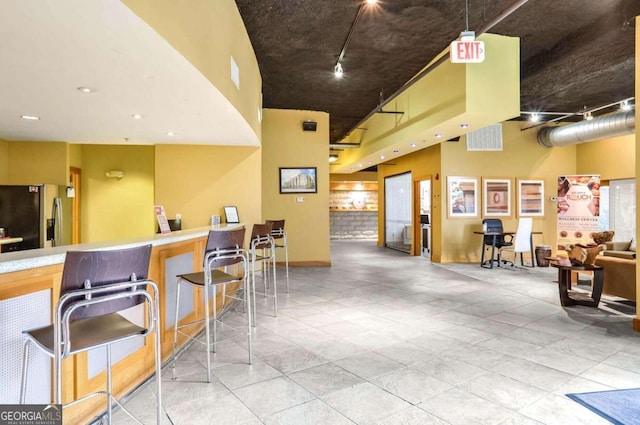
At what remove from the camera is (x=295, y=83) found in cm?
678

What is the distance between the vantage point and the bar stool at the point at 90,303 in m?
1.49

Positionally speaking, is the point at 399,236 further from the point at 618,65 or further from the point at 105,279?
the point at 105,279

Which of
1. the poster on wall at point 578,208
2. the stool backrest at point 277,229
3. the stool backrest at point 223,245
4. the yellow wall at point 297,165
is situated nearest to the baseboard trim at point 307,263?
the yellow wall at point 297,165

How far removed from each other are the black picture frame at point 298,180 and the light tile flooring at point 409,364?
307 centimetres

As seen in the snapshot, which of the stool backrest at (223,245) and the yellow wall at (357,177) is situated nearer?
the stool backrest at (223,245)

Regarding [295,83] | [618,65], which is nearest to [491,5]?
[618,65]

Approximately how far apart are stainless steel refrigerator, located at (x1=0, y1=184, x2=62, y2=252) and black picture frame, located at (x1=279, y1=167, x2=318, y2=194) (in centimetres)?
410

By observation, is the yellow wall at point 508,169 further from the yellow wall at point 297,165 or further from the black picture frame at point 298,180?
the black picture frame at point 298,180

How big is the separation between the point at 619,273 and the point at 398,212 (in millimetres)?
6957

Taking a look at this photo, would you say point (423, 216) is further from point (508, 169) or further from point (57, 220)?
point (57, 220)

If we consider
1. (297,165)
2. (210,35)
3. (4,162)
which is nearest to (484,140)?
(297,165)

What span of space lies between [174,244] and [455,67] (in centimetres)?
450

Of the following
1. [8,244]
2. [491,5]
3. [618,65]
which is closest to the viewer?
[491,5]

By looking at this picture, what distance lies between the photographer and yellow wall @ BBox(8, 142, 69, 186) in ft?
19.2
